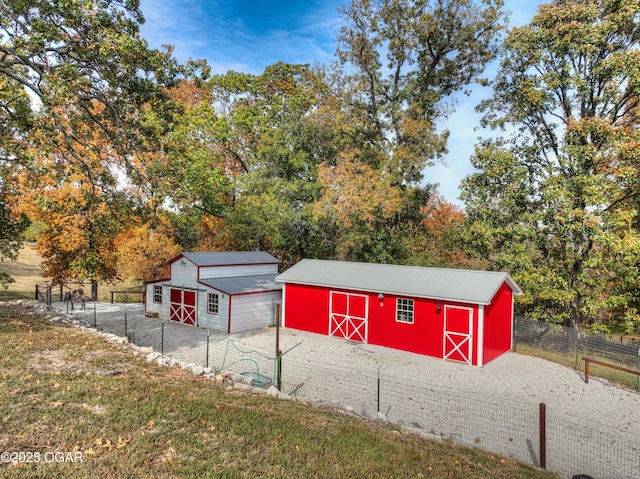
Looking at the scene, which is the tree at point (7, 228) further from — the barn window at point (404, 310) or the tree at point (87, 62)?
the barn window at point (404, 310)

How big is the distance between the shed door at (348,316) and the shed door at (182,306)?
7544 millimetres

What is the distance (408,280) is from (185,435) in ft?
41.6

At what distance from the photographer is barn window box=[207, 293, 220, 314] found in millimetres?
20172

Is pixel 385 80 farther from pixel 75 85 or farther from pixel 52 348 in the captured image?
pixel 52 348

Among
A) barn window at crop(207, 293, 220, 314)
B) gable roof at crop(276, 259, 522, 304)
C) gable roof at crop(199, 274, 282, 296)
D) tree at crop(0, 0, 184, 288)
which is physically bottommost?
barn window at crop(207, 293, 220, 314)

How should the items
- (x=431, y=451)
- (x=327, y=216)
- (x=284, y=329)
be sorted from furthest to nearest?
(x=327, y=216), (x=284, y=329), (x=431, y=451)

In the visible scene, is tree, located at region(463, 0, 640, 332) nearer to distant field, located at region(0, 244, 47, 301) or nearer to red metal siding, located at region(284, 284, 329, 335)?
red metal siding, located at region(284, 284, 329, 335)

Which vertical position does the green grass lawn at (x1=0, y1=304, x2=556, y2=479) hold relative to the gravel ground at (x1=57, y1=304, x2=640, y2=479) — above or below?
above

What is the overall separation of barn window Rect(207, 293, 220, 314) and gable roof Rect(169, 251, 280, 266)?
1815 mm

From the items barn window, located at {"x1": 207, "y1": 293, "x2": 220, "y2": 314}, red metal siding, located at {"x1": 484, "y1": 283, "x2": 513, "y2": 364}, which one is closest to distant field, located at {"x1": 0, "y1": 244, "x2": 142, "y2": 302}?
barn window, located at {"x1": 207, "y1": 293, "x2": 220, "y2": 314}

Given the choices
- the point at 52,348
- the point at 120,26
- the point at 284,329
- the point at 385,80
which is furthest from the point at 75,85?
the point at 385,80

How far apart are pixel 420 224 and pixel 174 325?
16025 millimetres

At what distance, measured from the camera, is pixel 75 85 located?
423 inches

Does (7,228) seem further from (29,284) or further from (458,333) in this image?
(29,284)
